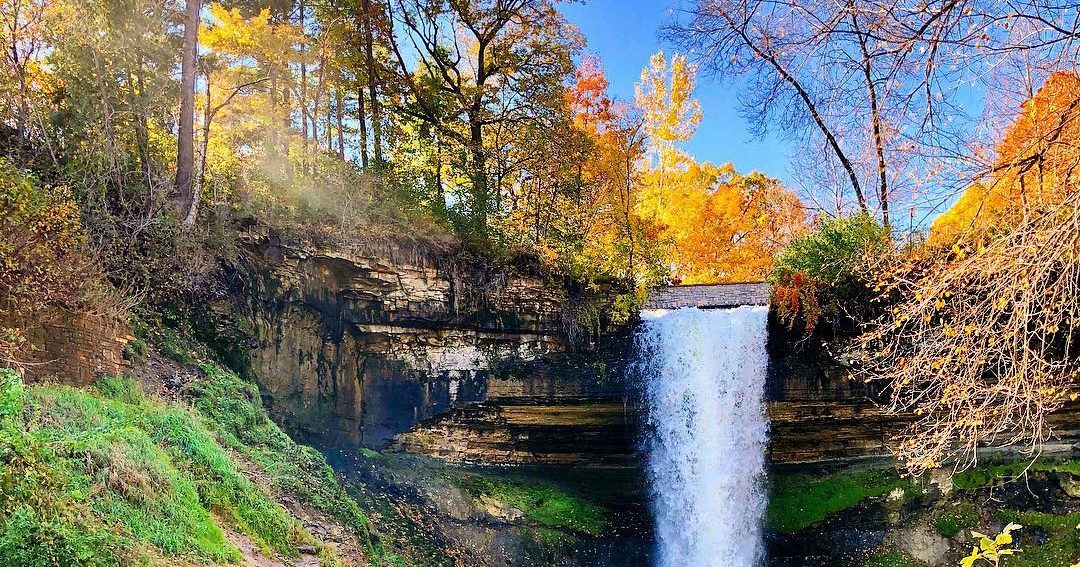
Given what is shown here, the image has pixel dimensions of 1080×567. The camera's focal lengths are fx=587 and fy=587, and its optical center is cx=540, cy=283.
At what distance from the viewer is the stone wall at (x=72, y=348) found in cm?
584

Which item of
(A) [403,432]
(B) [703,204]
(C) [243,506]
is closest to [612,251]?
(A) [403,432]

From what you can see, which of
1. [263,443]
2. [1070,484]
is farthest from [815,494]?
[263,443]

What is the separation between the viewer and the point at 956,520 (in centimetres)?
1021

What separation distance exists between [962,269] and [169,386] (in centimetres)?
827

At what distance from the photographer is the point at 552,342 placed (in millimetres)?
11438

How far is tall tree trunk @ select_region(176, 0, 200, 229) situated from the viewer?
891 cm

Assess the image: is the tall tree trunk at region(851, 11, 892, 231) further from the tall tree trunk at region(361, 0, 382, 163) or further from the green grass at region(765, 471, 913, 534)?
the tall tree trunk at region(361, 0, 382, 163)

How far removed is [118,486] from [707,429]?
30.5 feet

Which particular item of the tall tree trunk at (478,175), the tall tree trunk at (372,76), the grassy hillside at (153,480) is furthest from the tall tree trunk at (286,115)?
the grassy hillside at (153,480)

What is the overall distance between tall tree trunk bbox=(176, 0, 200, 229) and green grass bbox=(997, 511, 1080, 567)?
1386 centimetres

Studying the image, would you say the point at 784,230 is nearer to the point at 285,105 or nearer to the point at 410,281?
the point at 410,281

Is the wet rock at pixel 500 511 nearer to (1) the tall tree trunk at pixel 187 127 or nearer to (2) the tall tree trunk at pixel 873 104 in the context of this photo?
(1) the tall tree trunk at pixel 187 127

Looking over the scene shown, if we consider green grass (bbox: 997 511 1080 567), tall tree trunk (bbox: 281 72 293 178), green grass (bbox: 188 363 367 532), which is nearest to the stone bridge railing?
green grass (bbox: 997 511 1080 567)

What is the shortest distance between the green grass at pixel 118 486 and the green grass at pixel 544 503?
4.53 meters
